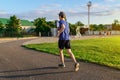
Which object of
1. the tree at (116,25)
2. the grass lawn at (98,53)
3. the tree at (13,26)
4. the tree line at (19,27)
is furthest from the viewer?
the tree at (116,25)

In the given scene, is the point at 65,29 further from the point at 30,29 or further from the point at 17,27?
the point at 30,29

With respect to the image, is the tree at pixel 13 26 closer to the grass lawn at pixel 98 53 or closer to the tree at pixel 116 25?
the tree at pixel 116 25

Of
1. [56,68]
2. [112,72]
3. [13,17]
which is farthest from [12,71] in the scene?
[13,17]

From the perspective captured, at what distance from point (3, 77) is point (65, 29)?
261cm

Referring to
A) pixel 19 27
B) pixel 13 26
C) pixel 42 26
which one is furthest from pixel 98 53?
pixel 42 26

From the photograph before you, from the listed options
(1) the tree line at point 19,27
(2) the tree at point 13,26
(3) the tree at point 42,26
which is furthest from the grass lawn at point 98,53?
(3) the tree at point 42,26

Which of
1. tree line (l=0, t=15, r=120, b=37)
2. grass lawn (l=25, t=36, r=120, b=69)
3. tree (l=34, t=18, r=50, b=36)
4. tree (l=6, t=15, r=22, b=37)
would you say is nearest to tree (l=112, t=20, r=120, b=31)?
tree line (l=0, t=15, r=120, b=37)

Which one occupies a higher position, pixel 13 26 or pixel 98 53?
pixel 13 26

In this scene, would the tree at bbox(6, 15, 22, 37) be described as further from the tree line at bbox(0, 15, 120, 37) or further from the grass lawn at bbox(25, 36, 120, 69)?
the grass lawn at bbox(25, 36, 120, 69)

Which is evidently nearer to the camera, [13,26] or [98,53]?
[98,53]

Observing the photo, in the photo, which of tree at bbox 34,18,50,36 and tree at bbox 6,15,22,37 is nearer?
tree at bbox 6,15,22,37

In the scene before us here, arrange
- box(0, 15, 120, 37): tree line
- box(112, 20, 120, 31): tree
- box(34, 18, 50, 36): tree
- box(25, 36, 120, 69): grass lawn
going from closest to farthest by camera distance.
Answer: box(25, 36, 120, 69): grass lawn < box(0, 15, 120, 37): tree line < box(34, 18, 50, 36): tree < box(112, 20, 120, 31): tree

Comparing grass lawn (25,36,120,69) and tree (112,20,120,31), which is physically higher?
tree (112,20,120,31)

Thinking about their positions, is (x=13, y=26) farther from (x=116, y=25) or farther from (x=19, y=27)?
(x=116, y=25)
